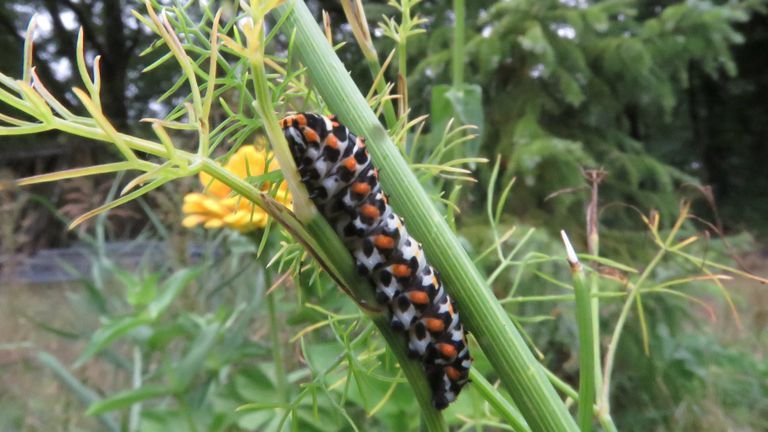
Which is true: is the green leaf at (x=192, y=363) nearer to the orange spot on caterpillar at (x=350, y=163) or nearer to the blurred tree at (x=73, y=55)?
the orange spot on caterpillar at (x=350, y=163)

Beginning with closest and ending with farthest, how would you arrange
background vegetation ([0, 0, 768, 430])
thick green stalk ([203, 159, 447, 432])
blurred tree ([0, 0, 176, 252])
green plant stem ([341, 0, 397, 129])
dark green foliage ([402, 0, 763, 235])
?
thick green stalk ([203, 159, 447, 432]) → green plant stem ([341, 0, 397, 129]) → background vegetation ([0, 0, 768, 430]) → dark green foliage ([402, 0, 763, 235]) → blurred tree ([0, 0, 176, 252])

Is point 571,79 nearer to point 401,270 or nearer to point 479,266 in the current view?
point 479,266

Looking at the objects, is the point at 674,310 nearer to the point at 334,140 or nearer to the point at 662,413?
the point at 662,413

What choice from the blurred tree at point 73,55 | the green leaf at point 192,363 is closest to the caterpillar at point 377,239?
the green leaf at point 192,363

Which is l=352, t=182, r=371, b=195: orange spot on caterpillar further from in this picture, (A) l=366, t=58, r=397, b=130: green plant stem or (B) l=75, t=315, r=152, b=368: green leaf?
(B) l=75, t=315, r=152, b=368: green leaf

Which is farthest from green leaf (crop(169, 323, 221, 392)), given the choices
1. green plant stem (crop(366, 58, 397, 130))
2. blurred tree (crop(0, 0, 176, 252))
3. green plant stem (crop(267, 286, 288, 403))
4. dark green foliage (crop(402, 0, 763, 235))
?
blurred tree (crop(0, 0, 176, 252))

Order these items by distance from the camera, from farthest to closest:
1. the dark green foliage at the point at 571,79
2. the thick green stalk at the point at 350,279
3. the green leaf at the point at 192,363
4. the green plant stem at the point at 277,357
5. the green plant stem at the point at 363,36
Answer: the dark green foliage at the point at 571,79
the green leaf at the point at 192,363
the green plant stem at the point at 277,357
the green plant stem at the point at 363,36
the thick green stalk at the point at 350,279

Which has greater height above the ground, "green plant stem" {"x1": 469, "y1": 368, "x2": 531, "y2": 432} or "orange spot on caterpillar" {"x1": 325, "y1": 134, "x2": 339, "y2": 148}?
"orange spot on caterpillar" {"x1": 325, "y1": 134, "x2": 339, "y2": 148}
